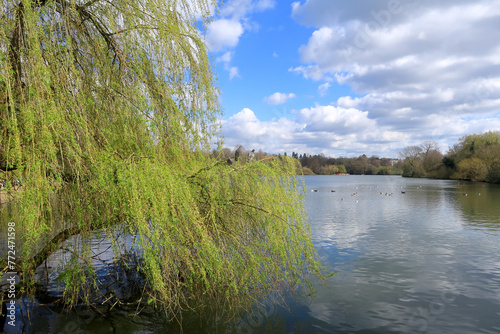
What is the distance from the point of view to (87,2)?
4324 mm

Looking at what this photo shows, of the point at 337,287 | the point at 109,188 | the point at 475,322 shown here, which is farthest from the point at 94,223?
the point at 475,322

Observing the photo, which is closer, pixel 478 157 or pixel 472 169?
pixel 472 169

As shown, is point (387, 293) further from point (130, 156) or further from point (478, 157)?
point (478, 157)

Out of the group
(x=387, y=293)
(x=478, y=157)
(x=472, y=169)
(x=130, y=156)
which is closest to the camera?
(x=130, y=156)

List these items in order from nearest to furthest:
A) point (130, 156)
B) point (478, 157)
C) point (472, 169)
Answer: point (130, 156), point (472, 169), point (478, 157)

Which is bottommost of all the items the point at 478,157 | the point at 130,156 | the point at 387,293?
the point at 387,293

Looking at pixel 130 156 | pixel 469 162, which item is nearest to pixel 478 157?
pixel 469 162

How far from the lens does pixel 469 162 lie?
47250 millimetres

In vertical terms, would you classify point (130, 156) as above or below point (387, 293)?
above

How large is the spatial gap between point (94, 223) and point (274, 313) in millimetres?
3127

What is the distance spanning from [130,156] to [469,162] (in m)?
53.9

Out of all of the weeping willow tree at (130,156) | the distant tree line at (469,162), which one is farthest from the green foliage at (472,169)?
the weeping willow tree at (130,156)

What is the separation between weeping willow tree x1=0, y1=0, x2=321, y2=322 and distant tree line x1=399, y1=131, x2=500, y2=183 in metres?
45.4

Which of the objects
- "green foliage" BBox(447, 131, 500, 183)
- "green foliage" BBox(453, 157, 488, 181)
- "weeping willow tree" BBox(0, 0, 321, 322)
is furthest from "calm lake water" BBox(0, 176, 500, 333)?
"green foliage" BBox(453, 157, 488, 181)
